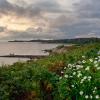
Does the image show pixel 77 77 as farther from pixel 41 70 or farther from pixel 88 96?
pixel 41 70

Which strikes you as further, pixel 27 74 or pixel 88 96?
pixel 27 74

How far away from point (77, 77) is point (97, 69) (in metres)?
0.92

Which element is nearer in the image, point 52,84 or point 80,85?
point 80,85

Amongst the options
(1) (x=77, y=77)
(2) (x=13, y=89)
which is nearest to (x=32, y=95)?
(2) (x=13, y=89)

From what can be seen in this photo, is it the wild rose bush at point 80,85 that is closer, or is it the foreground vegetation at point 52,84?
the wild rose bush at point 80,85

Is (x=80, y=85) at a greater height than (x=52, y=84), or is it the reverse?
(x=80, y=85)

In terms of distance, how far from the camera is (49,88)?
1606 cm

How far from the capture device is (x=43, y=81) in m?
16.6

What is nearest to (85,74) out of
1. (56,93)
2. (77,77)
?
(77,77)

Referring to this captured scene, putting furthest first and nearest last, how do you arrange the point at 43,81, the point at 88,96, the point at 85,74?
the point at 43,81, the point at 85,74, the point at 88,96

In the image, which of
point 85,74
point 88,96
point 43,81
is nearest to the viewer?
point 88,96

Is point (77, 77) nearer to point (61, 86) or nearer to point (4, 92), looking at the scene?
point (61, 86)

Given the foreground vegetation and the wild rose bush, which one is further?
the foreground vegetation

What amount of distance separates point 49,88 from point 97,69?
192cm
